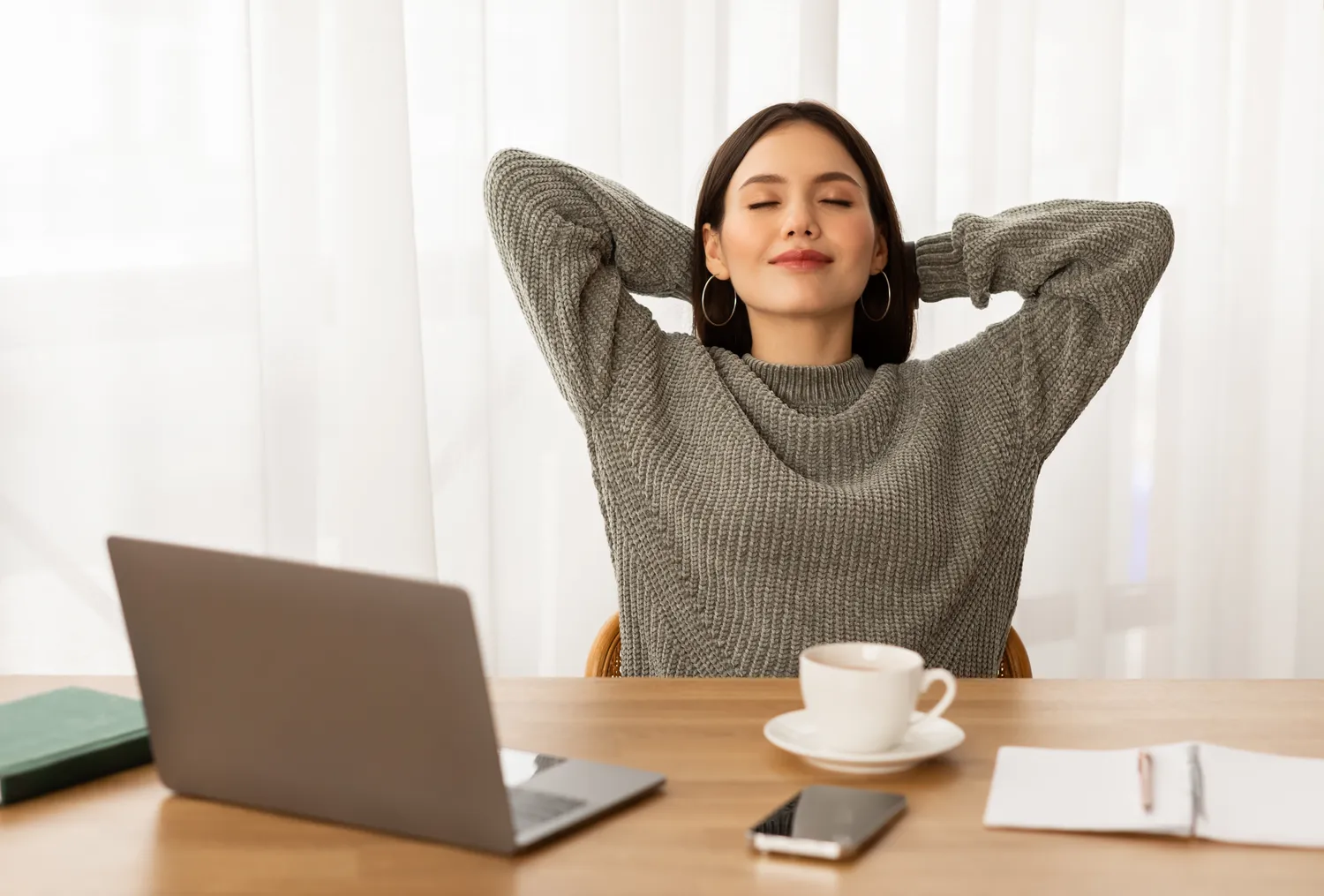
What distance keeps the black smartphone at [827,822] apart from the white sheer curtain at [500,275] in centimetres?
128

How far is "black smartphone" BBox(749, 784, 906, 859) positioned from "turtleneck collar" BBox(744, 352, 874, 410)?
84 centimetres

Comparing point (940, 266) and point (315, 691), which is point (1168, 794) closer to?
point (315, 691)

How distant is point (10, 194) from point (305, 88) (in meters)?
0.41

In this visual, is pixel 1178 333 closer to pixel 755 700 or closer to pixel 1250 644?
pixel 1250 644

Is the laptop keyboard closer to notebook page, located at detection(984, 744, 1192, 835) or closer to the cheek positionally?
notebook page, located at detection(984, 744, 1192, 835)

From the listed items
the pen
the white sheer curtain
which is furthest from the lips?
the pen

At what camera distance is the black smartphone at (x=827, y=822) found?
72cm

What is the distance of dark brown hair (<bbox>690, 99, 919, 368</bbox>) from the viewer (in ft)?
5.52

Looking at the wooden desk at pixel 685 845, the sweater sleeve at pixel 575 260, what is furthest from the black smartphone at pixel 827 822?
the sweater sleeve at pixel 575 260

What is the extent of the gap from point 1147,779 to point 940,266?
106cm

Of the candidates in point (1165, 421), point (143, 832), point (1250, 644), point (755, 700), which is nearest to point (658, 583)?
point (755, 700)

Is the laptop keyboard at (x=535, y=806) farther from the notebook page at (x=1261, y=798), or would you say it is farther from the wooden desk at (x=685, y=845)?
the notebook page at (x=1261, y=798)

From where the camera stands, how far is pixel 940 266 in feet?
5.80

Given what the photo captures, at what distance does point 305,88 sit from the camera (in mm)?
1918
